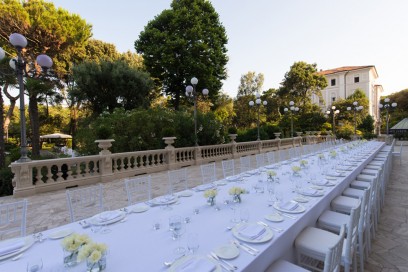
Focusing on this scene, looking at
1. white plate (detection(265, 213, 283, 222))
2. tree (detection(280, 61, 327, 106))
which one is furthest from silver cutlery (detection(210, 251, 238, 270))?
tree (detection(280, 61, 327, 106))

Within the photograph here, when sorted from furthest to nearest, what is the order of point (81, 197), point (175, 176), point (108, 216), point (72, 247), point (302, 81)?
point (302, 81) < point (175, 176) < point (81, 197) < point (108, 216) < point (72, 247)

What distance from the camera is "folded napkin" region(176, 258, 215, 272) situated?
1.38 m

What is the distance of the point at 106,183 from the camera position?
23.0ft

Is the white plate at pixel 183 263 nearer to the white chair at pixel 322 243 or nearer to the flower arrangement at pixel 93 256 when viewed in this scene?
the flower arrangement at pixel 93 256

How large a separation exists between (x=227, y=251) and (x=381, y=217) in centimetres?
441

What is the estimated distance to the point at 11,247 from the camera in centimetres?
171

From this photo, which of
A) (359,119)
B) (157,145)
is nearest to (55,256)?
(157,145)

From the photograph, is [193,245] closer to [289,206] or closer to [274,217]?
[274,217]

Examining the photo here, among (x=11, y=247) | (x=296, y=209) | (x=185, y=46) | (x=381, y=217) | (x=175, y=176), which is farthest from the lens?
(x=185, y=46)

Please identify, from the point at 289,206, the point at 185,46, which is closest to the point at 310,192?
the point at 289,206

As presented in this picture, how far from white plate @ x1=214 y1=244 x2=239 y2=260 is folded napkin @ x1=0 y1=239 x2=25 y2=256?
1.60 metres

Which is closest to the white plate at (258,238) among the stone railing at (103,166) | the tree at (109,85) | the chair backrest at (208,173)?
the chair backrest at (208,173)

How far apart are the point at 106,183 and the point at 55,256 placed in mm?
5822

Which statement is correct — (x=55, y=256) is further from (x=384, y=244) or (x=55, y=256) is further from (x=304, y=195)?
(x=384, y=244)
